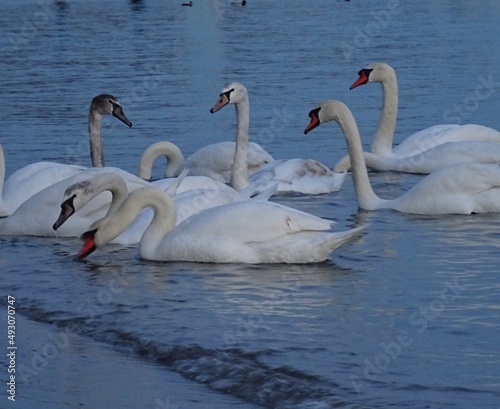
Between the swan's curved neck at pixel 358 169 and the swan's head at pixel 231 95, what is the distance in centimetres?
132

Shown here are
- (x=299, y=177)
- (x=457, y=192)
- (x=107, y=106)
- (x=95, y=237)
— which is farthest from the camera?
(x=107, y=106)

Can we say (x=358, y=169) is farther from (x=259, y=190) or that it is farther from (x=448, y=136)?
(x=448, y=136)

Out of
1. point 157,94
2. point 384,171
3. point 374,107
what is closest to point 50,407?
point 384,171

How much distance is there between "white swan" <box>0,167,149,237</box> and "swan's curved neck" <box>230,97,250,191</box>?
6.41ft

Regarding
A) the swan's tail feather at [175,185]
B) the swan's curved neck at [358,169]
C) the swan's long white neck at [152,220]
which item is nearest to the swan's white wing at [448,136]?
the swan's curved neck at [358,169]

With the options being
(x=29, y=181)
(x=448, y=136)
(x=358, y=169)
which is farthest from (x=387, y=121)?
(x=29, y=181)

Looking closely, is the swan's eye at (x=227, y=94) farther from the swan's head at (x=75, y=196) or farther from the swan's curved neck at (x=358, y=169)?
the swan's head at (x=75, y=196)

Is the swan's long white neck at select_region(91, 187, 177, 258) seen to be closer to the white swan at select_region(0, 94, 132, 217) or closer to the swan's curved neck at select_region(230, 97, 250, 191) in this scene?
the white swan at select_region(0, 94, 132, 217)

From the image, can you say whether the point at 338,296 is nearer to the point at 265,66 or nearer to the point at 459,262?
the point at 459,262

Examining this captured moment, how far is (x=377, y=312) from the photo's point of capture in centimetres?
782

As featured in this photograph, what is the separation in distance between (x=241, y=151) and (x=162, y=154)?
3.66 feet

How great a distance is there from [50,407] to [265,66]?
18484 millimetres

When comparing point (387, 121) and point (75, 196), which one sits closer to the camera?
point (75, 196)

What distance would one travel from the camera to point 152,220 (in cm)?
972
